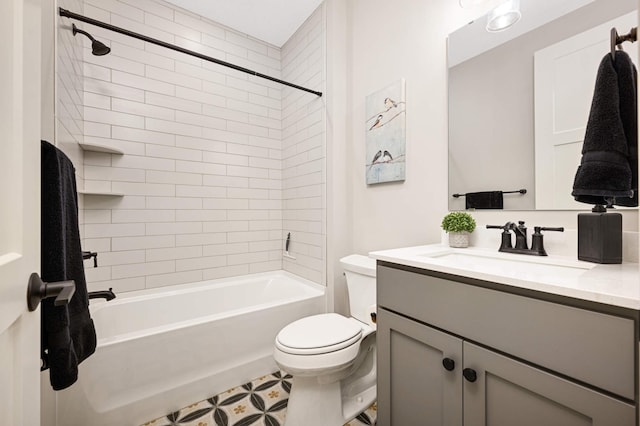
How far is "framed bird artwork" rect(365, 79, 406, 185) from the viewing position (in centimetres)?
168

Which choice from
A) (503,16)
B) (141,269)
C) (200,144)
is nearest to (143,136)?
(200,144)

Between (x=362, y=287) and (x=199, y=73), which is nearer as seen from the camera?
(x=362, y=287)

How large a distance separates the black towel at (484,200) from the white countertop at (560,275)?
0.26 m

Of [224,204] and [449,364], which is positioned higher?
[224,204]

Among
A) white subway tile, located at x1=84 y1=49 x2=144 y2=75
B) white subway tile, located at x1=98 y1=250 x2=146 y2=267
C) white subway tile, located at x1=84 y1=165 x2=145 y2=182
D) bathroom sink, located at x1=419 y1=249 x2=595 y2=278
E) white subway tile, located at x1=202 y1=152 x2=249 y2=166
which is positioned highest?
white subway tile, located at x1=84 y1=49 x2=144 y2=75

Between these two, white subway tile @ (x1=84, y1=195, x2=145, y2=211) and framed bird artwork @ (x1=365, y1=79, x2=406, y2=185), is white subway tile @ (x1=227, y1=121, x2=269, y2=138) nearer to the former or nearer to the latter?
white subway tile @ (x1=84, y1=195, x2=145, y2=211)

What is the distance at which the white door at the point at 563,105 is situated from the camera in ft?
3.30

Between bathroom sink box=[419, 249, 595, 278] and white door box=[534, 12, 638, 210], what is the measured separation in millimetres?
246

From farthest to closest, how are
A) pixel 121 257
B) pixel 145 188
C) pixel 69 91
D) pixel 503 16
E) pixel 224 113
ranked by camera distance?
1. pixel 224 113
2. pixel 145 188
3. pixel 121 257
4. pixel 69 91
5. pixel 503 16

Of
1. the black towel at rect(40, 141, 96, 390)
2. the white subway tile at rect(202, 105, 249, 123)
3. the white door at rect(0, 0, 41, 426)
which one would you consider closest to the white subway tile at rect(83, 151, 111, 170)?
the white subway tile at rect(202, 105, 249, 123)

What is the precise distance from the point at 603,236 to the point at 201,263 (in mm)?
2430

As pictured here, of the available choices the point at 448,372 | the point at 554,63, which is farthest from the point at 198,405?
the point at 554,63

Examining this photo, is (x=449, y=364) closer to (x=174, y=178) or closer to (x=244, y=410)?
(x=244, y=410)

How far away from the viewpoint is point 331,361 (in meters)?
1.25
